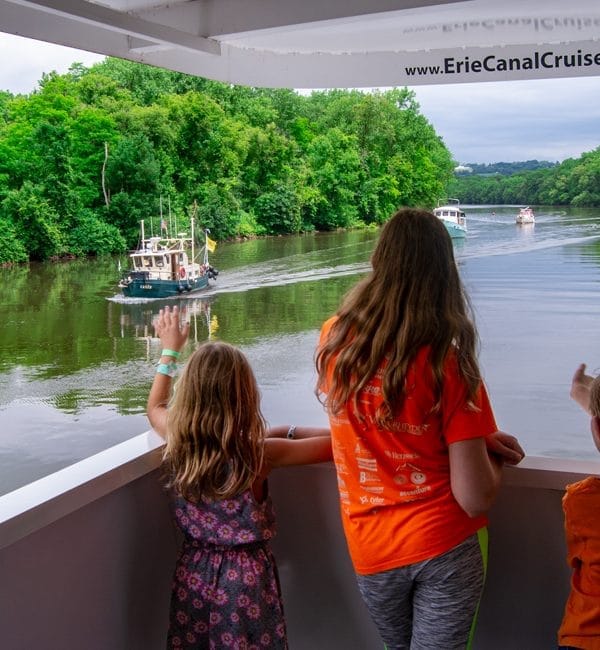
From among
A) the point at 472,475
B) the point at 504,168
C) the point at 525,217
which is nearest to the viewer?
the point at 472,475

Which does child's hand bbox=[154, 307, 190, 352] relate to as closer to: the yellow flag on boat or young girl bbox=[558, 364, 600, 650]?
young girl bbox=[558, 364, 600, 650]

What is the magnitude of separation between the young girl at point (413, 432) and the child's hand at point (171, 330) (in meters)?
0.31

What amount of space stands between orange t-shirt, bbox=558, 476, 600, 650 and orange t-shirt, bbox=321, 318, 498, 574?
11 cm

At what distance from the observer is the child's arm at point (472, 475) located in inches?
36.2

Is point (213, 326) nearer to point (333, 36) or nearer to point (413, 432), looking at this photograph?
point (333, 36)

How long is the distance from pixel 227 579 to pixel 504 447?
1.31ft

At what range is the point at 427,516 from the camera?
959 mm

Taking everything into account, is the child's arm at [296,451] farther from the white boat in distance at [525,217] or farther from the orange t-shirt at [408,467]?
the white boat in distance at [525,217]

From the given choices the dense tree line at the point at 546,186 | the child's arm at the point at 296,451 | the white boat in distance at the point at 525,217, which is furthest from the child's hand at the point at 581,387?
the white boat in distance at the point at 525,217

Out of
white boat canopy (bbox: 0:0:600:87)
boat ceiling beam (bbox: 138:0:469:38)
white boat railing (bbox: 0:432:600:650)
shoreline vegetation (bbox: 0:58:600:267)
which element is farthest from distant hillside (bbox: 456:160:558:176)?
white boat railing (bbox: 0:432:600:650)

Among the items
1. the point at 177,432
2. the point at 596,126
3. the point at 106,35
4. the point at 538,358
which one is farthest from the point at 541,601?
the point at 538,358

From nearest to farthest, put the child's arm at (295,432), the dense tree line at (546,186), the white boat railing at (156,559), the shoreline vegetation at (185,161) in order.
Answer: the white boat railing at (156,559) → the child's arm at (295,432) → the dense tree line at (546,186) → the shoreline vegetation at (185,161)

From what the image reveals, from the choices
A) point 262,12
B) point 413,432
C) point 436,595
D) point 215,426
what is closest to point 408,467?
point 413,432

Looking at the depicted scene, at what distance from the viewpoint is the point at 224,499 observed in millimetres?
1083
